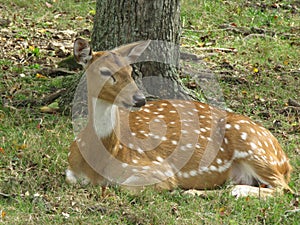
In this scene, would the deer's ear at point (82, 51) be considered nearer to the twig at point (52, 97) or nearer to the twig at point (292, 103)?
the twig at point (52, 97)

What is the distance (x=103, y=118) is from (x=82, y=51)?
0.60 m

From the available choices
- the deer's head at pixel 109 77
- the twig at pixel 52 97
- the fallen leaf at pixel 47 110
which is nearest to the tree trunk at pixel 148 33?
the twig at pixel 52 97

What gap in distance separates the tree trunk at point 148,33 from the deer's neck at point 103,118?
156cm

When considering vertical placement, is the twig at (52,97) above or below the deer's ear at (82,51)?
below

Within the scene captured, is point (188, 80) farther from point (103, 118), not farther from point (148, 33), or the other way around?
point (103, 118)

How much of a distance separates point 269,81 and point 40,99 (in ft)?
10.1

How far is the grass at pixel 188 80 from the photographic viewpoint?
17.1ft

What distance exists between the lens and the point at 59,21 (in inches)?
420

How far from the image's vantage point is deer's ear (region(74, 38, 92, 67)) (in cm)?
563

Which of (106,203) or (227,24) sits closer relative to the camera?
(106,203)

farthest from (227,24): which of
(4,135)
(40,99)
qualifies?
(4,135)

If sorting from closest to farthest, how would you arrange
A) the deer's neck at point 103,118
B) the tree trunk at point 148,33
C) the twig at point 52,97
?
the deer's neck at point 103,118 < the tree trunk at point 148,33 < the twig at point 52,97

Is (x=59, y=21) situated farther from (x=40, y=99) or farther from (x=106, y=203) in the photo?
(x=106, y=203)

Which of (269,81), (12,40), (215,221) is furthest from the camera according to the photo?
(12,40)
